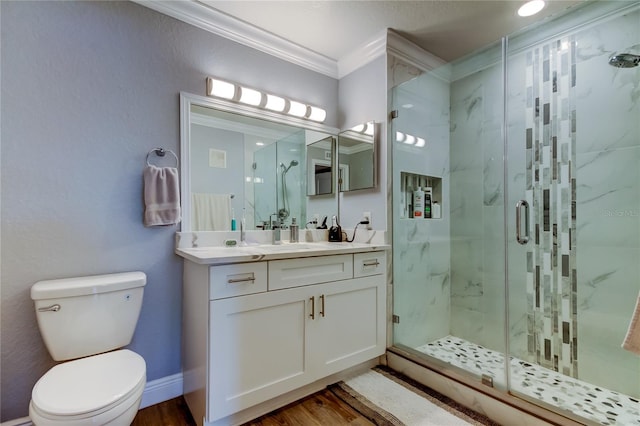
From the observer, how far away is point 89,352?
1.37m

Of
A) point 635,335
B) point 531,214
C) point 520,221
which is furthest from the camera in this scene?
point 531,214

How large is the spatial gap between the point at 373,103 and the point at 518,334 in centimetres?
203

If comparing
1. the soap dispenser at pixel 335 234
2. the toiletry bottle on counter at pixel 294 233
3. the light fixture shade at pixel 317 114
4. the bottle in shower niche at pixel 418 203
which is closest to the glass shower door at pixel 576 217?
the bottle in shower niche at pixel 418 203

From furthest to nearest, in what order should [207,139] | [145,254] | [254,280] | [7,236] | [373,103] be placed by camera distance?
[373,103] < [207,139] < [145,254] < [254,280] < [7,236]

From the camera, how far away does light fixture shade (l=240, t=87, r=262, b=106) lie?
2004 millimetres

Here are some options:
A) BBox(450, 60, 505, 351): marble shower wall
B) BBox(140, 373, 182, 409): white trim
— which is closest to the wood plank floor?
BBox(140, 373, 182, 409): white trim

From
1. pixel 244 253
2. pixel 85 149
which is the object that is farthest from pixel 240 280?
pixel 85 149

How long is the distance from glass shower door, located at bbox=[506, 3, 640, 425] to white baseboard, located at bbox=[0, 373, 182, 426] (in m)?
1.88

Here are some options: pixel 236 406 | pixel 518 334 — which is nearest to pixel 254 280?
pixel 236 406

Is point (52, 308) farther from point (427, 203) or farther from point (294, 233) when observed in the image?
point (427, 203)

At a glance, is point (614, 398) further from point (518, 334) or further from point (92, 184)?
point (92, 184)

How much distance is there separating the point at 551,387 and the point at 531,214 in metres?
1.11

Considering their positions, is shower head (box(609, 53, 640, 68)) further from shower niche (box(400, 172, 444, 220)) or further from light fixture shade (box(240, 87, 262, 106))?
light fixture shade (box(240, 87, 262, 106))

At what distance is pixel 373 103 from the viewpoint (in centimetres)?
229
